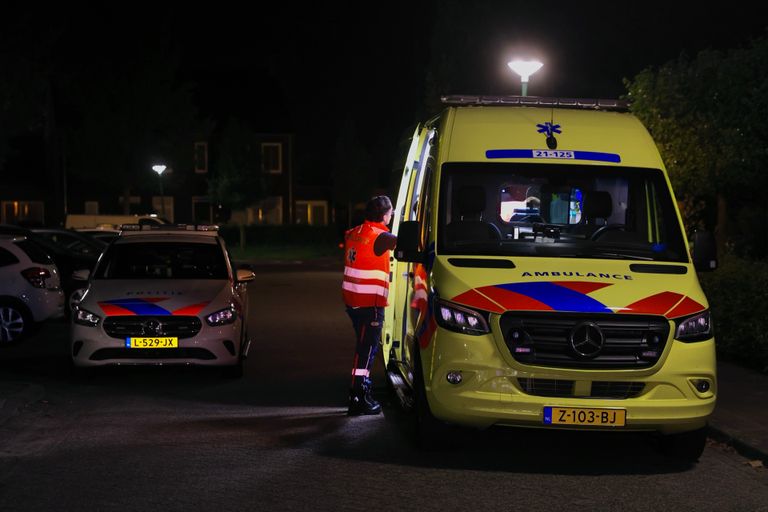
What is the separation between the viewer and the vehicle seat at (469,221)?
8.65m

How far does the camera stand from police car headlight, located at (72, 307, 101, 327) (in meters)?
11.1

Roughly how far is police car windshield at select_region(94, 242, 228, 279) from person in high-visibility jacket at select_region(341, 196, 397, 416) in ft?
10.3

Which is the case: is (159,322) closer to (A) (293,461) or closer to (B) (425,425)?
(A) (293,461)

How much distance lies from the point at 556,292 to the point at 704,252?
161cm

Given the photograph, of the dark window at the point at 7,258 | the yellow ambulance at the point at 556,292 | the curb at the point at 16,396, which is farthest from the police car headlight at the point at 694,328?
the dark window at the point at 7,258

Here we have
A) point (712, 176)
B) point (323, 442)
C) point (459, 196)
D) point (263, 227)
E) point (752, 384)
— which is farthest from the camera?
point (263, 227)

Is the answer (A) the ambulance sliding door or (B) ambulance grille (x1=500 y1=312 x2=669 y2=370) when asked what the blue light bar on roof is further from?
(B) ambulance grille (x1=500 y1=312 x2=669 y2=370)

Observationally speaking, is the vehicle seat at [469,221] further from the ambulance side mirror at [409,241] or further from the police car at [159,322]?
the police car at [159,322]

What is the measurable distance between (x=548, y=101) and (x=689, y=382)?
3.06m

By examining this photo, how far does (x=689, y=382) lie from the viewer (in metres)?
7.57

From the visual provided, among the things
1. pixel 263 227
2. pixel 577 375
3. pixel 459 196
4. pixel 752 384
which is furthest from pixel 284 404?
pixel 263 227

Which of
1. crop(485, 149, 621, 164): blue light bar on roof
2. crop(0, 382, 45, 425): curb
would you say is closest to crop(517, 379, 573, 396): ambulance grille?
crop(485, 149, 621, 164): blue light bar on roof

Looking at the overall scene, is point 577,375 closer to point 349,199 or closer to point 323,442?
point 323,442

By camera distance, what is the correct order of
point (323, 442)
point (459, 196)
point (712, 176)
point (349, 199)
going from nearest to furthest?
point (323, 442) < point (459, 196) < point (712, 176) < point (349, 199)
